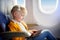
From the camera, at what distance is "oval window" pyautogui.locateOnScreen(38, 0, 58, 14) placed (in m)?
1.84

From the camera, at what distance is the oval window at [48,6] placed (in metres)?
1.84

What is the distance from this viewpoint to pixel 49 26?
1.85 metres

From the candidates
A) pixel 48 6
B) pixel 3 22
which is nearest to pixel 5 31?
pixel 3 22

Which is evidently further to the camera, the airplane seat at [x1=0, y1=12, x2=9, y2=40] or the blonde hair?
the blonde hair

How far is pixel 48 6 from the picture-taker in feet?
6.08

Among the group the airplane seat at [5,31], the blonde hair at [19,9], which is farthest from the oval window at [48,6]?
the airplane seat at [5,31]

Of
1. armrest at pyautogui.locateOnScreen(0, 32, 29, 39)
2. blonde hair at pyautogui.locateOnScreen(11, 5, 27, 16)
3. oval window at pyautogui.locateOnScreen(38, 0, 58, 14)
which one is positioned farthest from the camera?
oval window at pyautogui.locateOnScreen(38, 0, 58, 14)

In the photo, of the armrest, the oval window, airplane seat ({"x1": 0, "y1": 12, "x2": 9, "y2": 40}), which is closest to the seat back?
airplane seat ({"x1": 0, "y1": 12, "x2": 9, "y2": 40})

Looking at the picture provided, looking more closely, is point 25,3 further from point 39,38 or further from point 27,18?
point 39,38

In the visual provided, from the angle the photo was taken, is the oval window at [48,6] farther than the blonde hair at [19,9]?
Yes

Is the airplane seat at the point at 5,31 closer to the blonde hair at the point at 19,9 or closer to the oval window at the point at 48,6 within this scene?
the blonde hair at the point at 19,9

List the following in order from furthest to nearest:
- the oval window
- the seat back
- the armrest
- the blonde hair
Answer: the oval window
the blonde hair
the seat back
the armrest

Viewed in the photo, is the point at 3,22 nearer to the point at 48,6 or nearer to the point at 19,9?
the point at 19,9

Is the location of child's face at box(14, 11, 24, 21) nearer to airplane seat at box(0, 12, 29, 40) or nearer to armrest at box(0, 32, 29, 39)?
airplane seat at box(0, 12, 29, 40)
